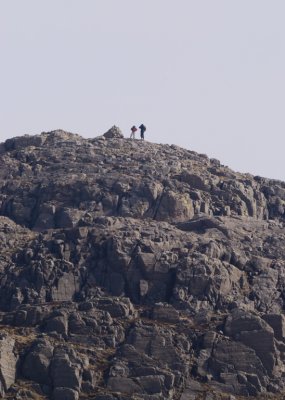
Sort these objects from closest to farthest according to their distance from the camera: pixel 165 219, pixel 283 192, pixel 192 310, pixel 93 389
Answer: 1. pixel 93 389
2. pixel 192 310
3. pixel 165 219
4. pixel 283 192

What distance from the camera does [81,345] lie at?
390 feet

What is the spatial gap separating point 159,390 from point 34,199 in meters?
29.3

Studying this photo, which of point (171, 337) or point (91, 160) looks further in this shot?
point (91, 160)

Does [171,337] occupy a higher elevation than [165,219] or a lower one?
lower

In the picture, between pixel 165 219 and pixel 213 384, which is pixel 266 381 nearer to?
pixel 213 384

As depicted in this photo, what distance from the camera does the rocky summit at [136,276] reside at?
116125mm

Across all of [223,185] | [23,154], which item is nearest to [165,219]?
[223,185]

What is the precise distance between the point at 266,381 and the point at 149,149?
38789mm

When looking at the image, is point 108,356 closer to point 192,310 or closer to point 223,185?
point 192,310

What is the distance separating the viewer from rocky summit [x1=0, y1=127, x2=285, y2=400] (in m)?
116

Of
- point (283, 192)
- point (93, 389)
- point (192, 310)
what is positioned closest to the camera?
point (93, 389)

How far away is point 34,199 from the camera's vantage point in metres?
139

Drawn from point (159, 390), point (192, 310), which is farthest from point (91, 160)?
point (159, 390)

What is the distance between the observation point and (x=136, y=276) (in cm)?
12600
